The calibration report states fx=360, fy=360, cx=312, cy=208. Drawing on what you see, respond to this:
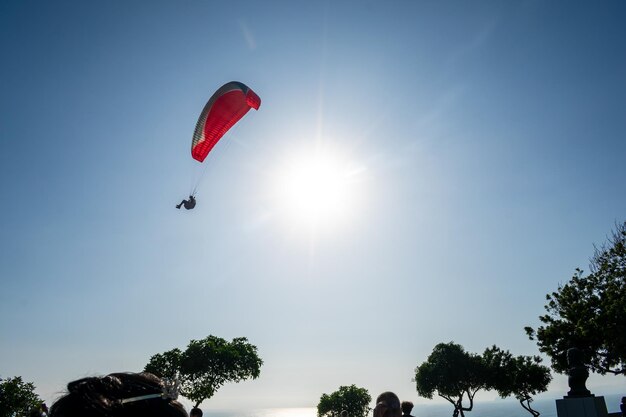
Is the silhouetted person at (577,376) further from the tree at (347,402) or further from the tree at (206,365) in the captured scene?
the tree at (347,402)

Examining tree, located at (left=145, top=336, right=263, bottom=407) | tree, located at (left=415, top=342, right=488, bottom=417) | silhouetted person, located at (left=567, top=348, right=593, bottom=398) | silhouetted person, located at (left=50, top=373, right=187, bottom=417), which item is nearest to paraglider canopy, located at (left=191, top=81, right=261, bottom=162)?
silhouetted person, located at (left=567, top=348, right=593, bottom=398)

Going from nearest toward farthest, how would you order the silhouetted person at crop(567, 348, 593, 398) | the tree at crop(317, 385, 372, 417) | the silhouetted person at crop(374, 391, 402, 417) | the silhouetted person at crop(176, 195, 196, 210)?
the silhouetted person at crop(374, 391, 402, 417) → the silhouetted person at crop(567, 348, 593, 398) → the silhouetted person at crop(176, 195, 196, 210) → the tree at crop(317, 385, 372, 417)

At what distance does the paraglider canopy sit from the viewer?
63.6 ft

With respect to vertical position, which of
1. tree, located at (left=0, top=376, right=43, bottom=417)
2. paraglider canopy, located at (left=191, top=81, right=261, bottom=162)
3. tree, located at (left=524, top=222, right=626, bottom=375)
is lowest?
tree, located at (left=0, top=376, right=43, bottom=417)

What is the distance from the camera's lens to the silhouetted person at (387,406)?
15.2ft

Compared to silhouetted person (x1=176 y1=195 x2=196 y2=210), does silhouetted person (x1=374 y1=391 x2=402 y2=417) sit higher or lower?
lower

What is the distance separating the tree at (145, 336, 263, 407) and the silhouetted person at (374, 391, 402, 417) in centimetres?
4707

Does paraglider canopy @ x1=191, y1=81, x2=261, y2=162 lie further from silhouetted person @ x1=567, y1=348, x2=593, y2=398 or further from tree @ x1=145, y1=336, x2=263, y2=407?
tree @ x1=145, y1=336, x2=263, y2=407

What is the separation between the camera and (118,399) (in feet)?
4.83

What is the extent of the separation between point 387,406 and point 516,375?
5581cm

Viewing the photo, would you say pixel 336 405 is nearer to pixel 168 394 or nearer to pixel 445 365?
pixel 445 365

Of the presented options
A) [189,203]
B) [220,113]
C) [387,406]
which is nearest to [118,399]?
[387,406]

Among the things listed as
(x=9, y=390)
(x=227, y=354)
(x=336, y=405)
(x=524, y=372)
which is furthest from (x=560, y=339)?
(x=9, y=390)

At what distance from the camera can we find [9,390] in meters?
54.4
